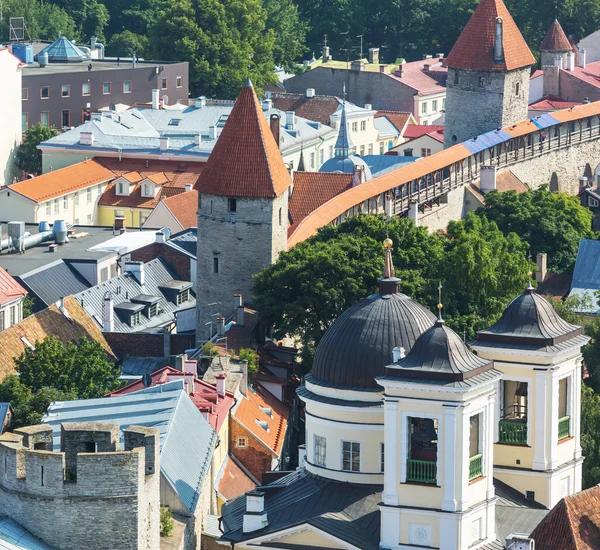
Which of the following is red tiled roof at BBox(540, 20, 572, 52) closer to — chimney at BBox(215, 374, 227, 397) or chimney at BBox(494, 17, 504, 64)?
chimney at BBox(494, 17, 504, 64)

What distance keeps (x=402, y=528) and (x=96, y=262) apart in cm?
3912

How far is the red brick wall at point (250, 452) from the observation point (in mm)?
62938

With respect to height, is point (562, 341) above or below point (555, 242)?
above

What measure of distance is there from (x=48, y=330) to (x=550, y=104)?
200 feet

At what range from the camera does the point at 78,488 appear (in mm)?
43969

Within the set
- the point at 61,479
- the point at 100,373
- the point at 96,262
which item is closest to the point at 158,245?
the point at 96,262

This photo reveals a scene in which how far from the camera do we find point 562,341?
5009cm

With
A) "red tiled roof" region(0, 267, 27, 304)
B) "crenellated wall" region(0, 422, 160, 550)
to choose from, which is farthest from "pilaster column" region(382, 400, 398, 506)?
"red tiled roof" region(0, 267, 27, 304)

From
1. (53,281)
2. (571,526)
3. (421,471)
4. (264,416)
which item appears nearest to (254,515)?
(421,471)

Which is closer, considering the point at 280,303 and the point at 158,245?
the point at 280,303

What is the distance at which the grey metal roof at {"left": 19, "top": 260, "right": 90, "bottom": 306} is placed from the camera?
266 ft

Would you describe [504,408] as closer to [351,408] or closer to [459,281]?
[351,408]

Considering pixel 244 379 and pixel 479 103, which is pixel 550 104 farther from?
pixel 244 379

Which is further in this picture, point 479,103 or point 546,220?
point 479,103
